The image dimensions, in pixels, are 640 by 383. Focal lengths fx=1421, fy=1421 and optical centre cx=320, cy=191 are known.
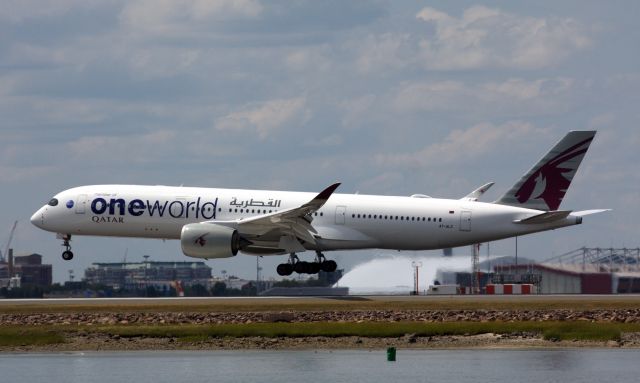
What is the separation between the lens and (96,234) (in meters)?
78.4

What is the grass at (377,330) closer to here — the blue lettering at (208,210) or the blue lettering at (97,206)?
the blue lettering at (208,210)

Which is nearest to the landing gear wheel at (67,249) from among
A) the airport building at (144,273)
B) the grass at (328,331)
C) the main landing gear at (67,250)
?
the main landing gear at (67,250)

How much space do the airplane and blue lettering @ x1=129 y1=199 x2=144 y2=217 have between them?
5 cm

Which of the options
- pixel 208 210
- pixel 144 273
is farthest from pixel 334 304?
pixel 144 273

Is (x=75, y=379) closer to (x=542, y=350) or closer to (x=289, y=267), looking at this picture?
(x=542, y=350)

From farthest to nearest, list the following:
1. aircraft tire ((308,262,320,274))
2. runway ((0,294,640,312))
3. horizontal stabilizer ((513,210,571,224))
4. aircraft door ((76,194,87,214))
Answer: aircraft door ((76,194,87,214)) → aircraft tire ((308,262,320,274)) → horizontal stabilizer ((513,210,571,224)) → runway ((0,294,640,312))

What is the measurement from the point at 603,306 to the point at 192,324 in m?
19.4

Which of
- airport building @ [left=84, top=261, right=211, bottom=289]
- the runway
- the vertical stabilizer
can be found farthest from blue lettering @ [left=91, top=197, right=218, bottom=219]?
airport building @ [left=84, top=261, right=211, bottom=289]

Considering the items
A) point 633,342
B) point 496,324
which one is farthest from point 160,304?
point 633,342

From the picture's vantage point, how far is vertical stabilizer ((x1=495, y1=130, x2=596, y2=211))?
254 ft

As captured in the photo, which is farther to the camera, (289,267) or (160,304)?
(289,267)

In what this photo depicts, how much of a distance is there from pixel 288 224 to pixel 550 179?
48.6 ft

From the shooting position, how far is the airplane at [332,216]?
75938 millimetres

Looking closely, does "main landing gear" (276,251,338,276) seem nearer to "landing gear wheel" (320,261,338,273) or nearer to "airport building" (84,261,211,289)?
"landing gear wheel" (320,261,338,273)
